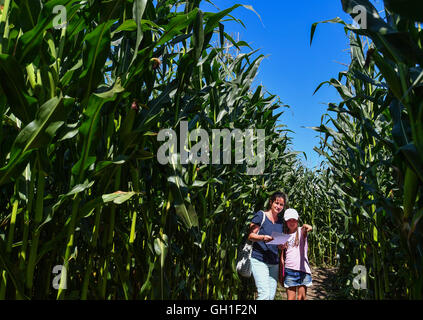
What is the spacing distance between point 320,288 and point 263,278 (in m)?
2.92

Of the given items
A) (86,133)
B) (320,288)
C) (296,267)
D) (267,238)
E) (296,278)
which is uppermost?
Result: (86,133)

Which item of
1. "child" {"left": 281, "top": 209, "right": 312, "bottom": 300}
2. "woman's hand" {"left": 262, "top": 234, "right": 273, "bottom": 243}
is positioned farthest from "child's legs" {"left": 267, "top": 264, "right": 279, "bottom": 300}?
"woman's hand" {"left": 262, "top": 234, "right": 273, "bottom": 243}

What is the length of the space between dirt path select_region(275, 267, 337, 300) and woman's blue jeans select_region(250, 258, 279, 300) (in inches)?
69.7

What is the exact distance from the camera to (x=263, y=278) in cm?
274

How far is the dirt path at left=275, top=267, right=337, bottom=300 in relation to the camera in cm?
450

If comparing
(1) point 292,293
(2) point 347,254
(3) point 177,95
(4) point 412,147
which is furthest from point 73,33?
(2) point 347,254

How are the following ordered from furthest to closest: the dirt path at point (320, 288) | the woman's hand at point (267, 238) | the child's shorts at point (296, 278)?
1. the dirt path at point (320, 288)
2. the child's shorts at point (296, 278)
3. the woman's hand at point (267, 238)

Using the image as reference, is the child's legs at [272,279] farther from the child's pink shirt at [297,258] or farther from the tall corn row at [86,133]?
the tall corn row at [86,133]

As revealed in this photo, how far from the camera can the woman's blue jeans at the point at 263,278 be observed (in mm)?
2723

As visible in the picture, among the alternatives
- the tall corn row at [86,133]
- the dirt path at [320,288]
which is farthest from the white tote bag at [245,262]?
the dirt path at [320,288]

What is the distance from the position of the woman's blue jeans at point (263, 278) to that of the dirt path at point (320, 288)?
Answer: 1770 mm

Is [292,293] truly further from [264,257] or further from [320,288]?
[320,288]

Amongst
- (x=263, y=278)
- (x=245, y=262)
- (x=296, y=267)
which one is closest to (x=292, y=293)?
(x=296, y=267)
